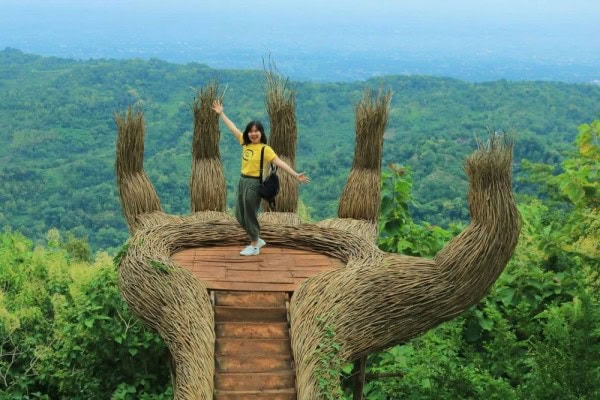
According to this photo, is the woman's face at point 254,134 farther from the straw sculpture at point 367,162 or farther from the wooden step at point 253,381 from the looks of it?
the wooden step at point 253,381

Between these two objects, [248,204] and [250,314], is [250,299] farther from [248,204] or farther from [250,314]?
[248,204]

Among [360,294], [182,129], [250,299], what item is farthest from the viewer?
[182,129]

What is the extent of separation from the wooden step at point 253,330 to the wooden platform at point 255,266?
1.20 feet

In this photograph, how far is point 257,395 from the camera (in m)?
5.27

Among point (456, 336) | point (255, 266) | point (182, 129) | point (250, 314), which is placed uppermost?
point (255, 266)

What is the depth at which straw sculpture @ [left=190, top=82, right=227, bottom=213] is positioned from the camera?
8.30 meters

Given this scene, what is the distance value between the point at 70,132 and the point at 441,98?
18.3m

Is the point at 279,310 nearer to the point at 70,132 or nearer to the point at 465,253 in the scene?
the point at 465,253

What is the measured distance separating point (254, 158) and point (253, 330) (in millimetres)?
1520

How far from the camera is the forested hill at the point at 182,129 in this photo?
28.6m

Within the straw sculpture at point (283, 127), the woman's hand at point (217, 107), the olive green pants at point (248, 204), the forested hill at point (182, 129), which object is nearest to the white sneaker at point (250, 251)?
the olive green pants at point (248, 204)

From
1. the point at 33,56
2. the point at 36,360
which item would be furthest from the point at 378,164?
the point at 33,56

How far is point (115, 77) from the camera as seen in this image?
47.0 m

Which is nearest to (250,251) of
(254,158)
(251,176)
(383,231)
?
(251,176)
